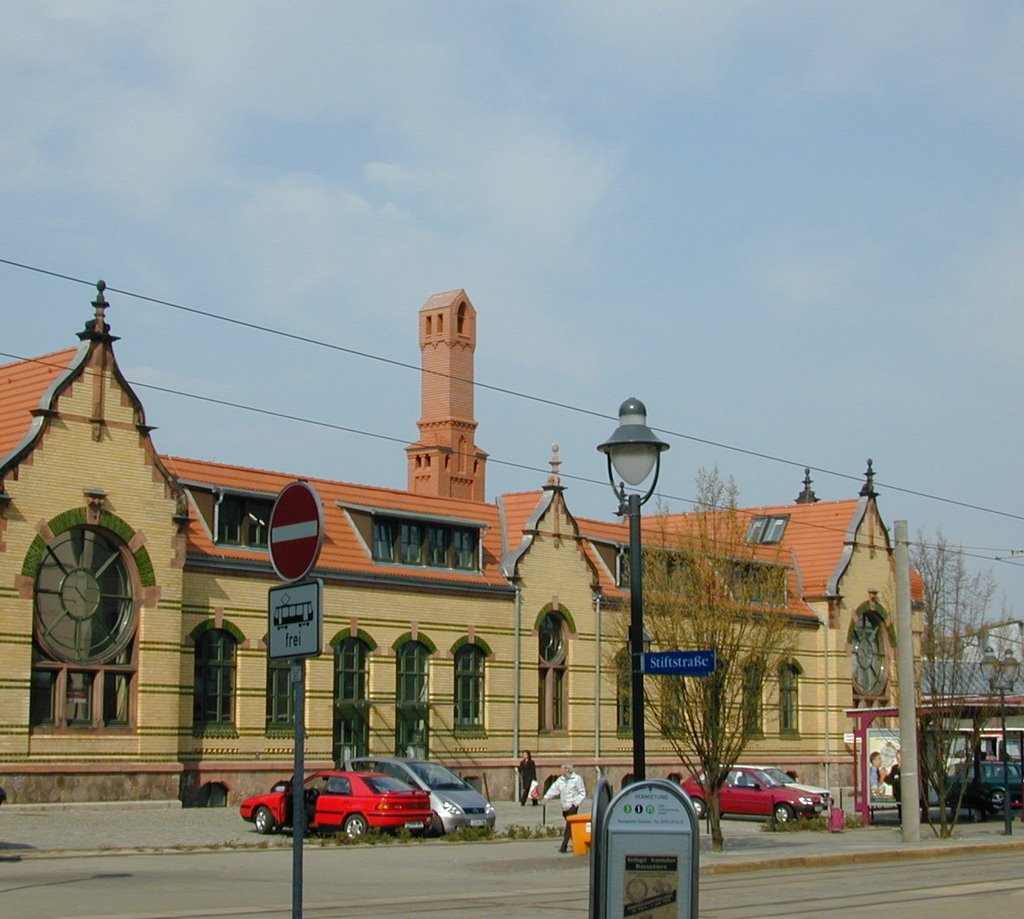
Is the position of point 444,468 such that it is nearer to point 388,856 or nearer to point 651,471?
point 388,856

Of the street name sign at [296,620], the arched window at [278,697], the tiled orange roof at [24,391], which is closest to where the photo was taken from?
the street name sign at [296,620]

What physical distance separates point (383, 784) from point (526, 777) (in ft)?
48.6

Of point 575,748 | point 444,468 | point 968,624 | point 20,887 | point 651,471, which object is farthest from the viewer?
point 444,468

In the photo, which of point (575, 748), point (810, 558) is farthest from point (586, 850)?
point (810, 558)

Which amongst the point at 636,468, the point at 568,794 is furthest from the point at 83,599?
the point at 636,468

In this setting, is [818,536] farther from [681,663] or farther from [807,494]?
[681,663]

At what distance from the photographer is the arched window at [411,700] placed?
43688 millimetres

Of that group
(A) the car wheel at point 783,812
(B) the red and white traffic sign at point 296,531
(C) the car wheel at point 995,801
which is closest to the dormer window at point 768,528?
(C) the car wheel at point 995,801

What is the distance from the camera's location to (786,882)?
2311 centimetres

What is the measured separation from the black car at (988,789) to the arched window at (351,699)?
15547mm

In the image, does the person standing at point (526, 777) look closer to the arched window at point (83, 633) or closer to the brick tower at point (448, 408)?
the arched window at point (83, 633)

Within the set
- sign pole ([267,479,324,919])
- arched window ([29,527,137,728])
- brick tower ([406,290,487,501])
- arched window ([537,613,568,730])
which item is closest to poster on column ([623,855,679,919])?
sign pole ([267,479,324,919])

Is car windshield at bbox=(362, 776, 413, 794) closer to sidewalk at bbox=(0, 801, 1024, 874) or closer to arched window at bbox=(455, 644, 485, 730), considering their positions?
sidewalk at bbox=(0, 801, 1024, 874)

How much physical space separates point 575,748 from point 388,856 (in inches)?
851
